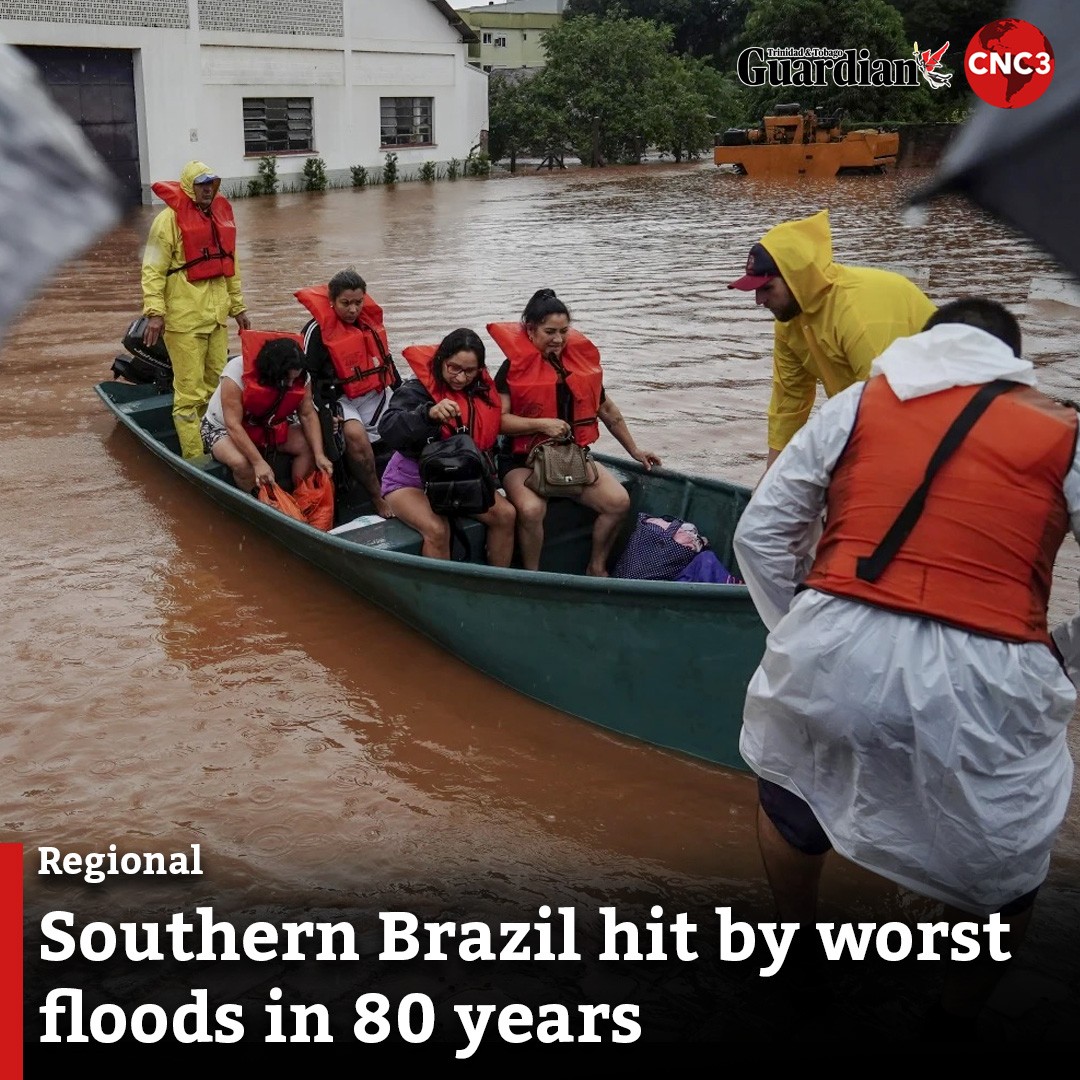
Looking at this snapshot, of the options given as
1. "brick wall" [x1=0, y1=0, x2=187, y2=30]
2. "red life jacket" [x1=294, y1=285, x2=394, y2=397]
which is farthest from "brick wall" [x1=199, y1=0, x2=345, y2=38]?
"red life jacket" [x1=294, y1=285, x2=394, y2=397]

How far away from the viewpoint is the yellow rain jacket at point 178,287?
728cm

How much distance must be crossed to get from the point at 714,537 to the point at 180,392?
3.64 m

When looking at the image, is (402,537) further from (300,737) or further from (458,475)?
(300,737)

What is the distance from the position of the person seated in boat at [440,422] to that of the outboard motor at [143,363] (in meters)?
3.34

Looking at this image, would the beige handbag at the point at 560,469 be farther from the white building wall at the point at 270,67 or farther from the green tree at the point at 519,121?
the green tree at the point at 519,121

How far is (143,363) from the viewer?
8.46 m

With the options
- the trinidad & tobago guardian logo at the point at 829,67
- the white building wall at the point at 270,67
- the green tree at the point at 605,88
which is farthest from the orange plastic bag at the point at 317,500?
the trinidad & tobago guardian logo at the point at 829,67

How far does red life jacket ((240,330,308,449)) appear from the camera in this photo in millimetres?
6375

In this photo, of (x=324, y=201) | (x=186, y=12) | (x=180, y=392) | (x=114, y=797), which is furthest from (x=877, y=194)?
(x=114, y=797)

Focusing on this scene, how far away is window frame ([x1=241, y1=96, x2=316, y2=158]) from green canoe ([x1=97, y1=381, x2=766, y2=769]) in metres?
22.0

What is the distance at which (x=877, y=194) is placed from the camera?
1000 inches

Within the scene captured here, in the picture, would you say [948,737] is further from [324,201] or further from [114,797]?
[324,201]

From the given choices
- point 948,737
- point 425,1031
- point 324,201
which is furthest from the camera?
point 324,201

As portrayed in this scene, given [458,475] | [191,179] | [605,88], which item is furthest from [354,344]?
[605,88]
